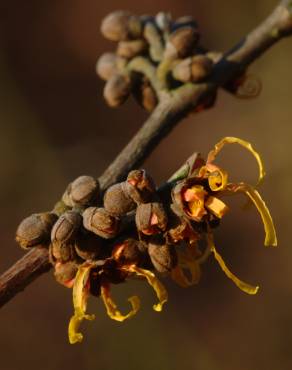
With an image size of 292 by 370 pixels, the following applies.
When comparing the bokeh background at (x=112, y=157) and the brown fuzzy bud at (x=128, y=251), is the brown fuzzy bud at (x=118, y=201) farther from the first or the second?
the bokeh background at (x=112, y=157)

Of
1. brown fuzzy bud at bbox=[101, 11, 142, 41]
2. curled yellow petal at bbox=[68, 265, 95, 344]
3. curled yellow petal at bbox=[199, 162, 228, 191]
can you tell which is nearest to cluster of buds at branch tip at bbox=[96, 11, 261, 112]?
brown fuzzy bud at bbox=[101, 11, 142, 41]

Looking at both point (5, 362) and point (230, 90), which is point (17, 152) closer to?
point (5, 362)

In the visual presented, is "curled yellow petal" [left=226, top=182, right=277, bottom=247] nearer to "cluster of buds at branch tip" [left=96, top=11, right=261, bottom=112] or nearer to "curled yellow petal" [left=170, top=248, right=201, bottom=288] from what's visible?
"curled yellow petal" [left=170, top=248, right=201, bottom=288]

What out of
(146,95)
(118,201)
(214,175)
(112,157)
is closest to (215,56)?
(146,95)

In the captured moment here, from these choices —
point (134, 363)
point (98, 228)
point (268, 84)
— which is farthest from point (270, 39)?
point (268, 84)

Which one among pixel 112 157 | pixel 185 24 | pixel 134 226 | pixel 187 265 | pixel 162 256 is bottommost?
pixel 112 157

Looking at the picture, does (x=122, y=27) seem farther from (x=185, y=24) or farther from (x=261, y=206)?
(x=261, y=206)
